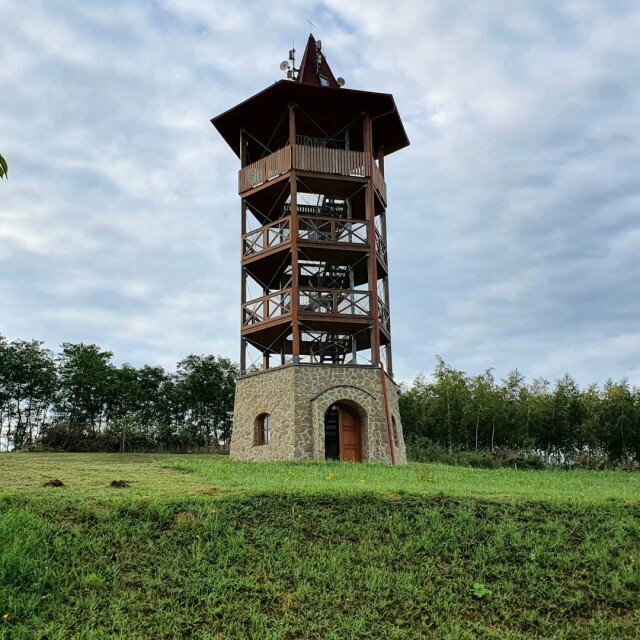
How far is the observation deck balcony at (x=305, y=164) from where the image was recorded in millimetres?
21234

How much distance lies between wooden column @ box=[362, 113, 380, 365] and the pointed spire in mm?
3172

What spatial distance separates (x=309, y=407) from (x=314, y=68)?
1260cm

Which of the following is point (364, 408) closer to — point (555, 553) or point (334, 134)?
point (334, 134)

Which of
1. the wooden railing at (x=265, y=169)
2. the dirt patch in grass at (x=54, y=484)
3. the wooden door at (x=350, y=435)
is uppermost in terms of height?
the wooden railing at (x=265, y=169)

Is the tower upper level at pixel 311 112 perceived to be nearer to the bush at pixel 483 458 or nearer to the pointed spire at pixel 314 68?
the pointed spire at pixel 314 68

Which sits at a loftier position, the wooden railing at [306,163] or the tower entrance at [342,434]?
the wooden railing at [306,163]

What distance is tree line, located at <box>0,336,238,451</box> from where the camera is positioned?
31.9m

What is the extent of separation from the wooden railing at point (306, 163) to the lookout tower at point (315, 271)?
0.12 ft

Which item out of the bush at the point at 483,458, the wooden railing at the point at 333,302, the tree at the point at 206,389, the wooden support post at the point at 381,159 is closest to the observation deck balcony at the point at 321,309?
the wooden railing at the point at 333,302

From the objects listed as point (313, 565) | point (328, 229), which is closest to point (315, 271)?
point (328, 229)

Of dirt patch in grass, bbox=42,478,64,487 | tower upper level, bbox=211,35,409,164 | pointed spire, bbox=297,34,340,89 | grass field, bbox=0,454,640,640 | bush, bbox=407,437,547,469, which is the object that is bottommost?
grass field, bbox=0,454,640,640

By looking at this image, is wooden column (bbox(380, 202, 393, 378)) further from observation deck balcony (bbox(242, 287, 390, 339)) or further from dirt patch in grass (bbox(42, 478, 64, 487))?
dirt patch in grass (bbox(42, 478, 64, 487))

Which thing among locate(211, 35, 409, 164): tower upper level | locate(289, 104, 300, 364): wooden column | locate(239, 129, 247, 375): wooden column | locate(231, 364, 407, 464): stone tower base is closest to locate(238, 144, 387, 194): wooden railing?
locate(289, 104, 300, 364): wooden column

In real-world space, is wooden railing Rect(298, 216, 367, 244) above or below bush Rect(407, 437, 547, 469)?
above
